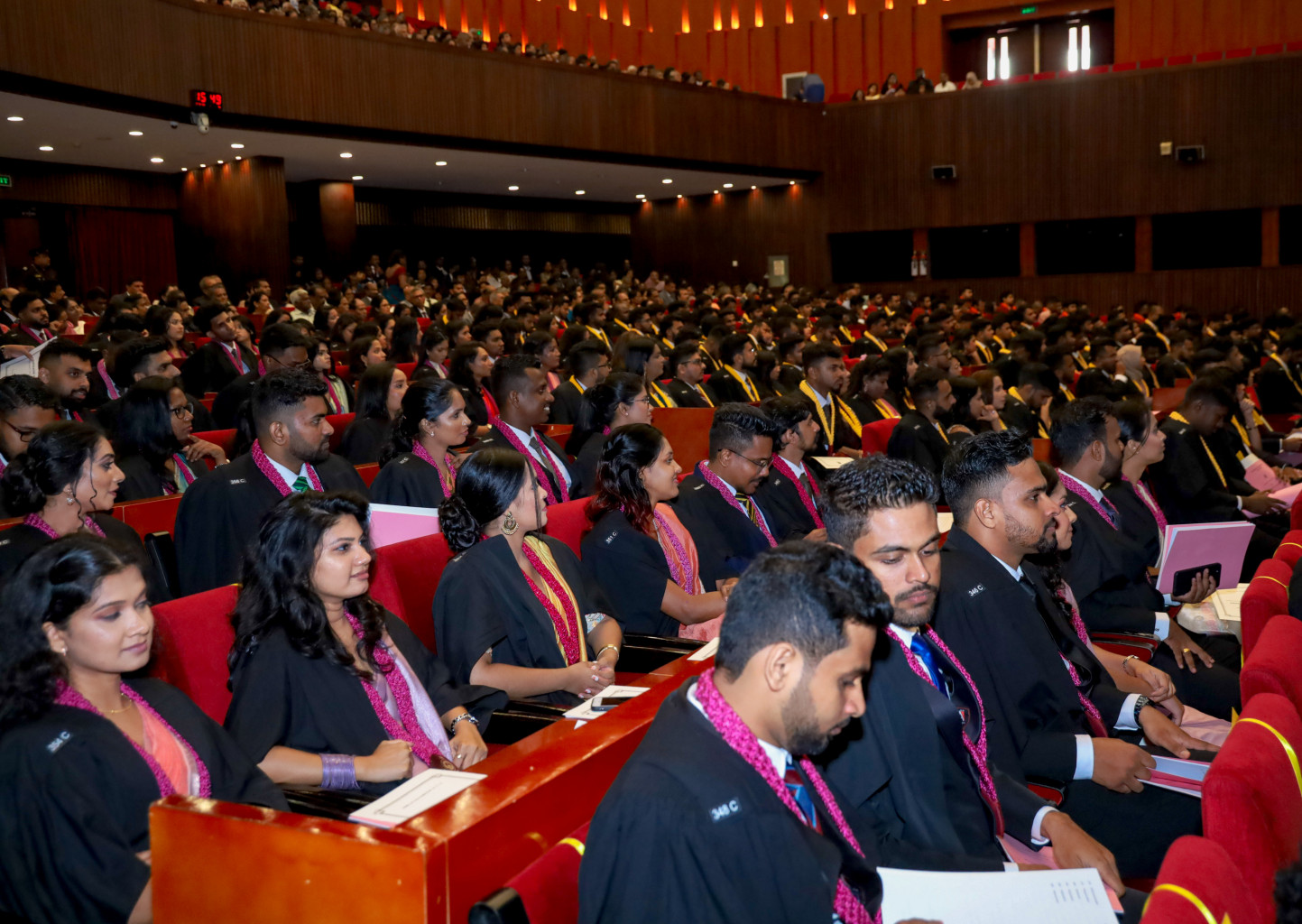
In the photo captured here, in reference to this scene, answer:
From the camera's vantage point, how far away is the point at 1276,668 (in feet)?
7.30

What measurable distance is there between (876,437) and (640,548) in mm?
3621

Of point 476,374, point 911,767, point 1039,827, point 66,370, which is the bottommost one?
point 1039,827

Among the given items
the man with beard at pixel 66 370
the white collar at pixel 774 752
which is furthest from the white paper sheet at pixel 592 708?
the man with beard at pixel 66 370

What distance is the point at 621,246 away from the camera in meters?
22.0

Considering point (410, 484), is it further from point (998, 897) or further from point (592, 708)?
point (998, 897)

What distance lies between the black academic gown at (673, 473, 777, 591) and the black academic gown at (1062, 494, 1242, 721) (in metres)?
1.17

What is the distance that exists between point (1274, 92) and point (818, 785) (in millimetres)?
17788

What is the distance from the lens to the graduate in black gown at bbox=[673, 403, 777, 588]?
4.20 m

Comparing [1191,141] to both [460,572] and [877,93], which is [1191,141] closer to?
[877,93]

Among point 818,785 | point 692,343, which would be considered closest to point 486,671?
point 818,785

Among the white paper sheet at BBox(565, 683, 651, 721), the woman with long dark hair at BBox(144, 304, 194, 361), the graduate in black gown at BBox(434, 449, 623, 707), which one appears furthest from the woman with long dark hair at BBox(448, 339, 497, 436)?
the white paper sheet at BBox(565, 683, 651, 721)

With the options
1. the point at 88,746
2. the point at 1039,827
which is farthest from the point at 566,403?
the point at 88,746

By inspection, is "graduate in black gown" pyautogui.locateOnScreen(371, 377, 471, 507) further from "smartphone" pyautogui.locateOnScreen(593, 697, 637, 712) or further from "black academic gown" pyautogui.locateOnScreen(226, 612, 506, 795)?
"smartphone" pyautogui.locateOnScreen(593, 697, 637, 712)

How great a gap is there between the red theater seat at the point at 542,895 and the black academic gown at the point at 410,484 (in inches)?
115
